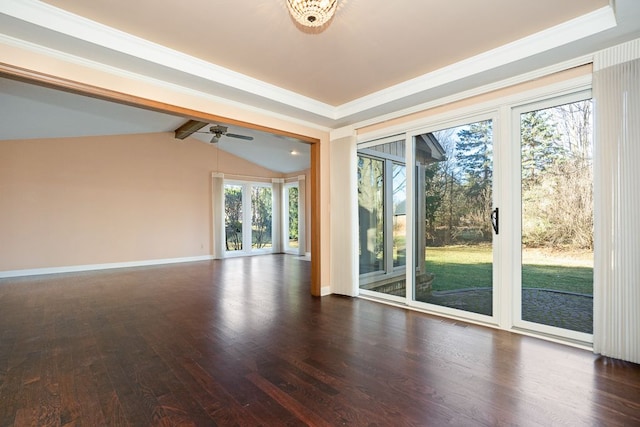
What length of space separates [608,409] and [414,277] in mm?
2104

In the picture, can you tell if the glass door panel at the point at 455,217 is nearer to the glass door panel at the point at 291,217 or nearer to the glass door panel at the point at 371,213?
the glass door panel at the point at 371,213

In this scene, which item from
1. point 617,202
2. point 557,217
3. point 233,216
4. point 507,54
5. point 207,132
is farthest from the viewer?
point 233,216

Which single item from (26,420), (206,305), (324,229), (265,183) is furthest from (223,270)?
(26,420)

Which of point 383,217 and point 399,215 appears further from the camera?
point 383,217

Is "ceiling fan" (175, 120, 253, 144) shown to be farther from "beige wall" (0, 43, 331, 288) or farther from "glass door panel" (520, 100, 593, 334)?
"glass door panel" (520, 100, 593, 334)

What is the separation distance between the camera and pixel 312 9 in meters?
1.70

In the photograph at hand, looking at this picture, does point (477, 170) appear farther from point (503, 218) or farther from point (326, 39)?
point (326, 39)

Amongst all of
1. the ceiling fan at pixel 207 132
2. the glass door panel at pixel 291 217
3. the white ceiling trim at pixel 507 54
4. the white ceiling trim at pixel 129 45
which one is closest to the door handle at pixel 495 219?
the white ceiling trim at pixel 507 54

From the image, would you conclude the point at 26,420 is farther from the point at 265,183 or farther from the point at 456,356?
the point at 265,183

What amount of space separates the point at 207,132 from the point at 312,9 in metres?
5.94

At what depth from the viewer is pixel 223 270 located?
6711 mm

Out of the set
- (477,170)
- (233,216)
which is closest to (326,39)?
(477,170)

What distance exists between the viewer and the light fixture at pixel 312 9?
1682 millimetres

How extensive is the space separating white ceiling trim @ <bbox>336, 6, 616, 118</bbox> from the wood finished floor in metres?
2.51
